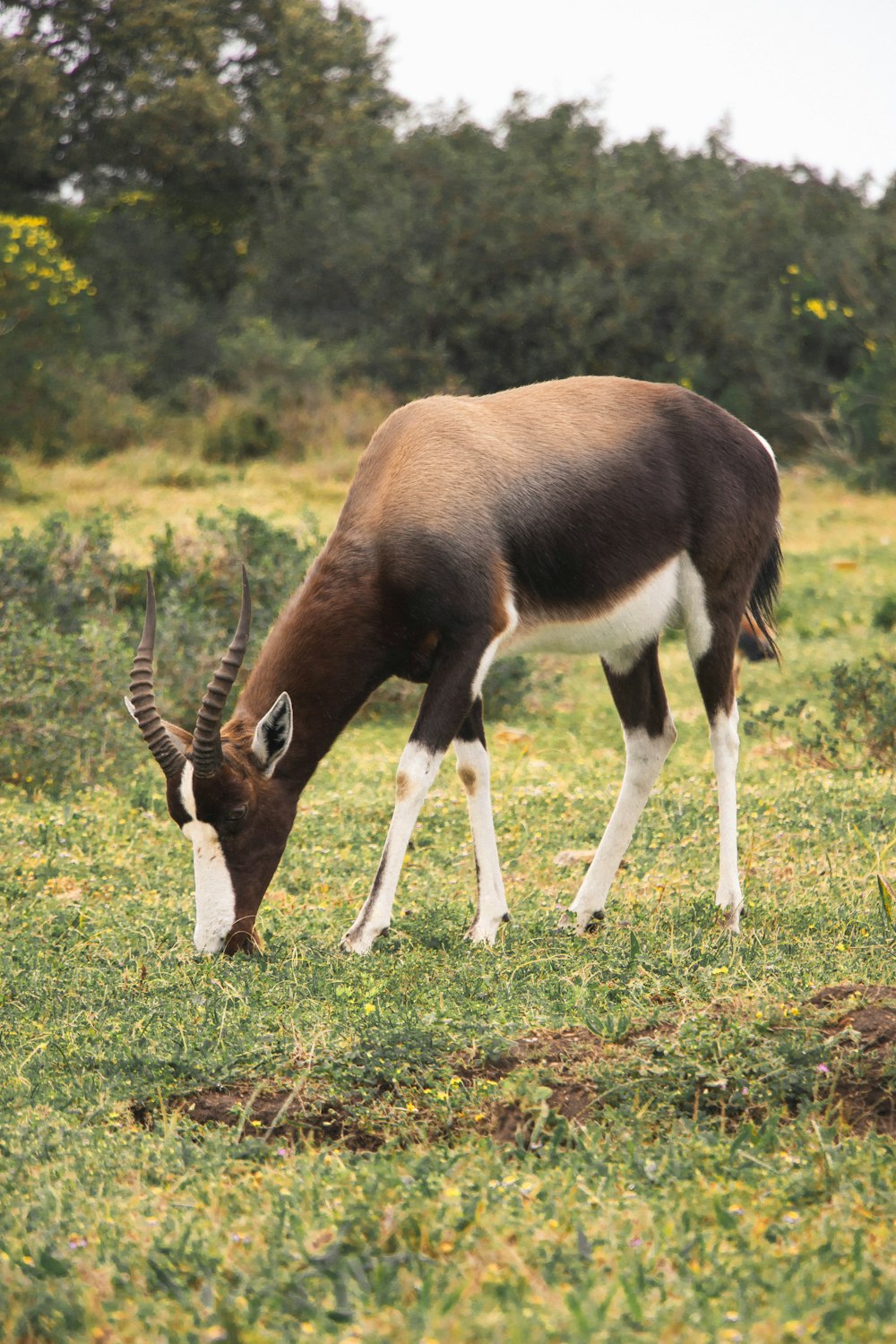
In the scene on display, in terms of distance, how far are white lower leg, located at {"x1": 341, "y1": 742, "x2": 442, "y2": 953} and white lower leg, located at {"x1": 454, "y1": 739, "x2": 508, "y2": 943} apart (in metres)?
0.46

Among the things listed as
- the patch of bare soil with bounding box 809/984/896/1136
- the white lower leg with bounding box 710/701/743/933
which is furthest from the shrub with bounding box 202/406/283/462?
the patch of bare soil with bounding box 809/984/896/1136

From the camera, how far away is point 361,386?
22234mm

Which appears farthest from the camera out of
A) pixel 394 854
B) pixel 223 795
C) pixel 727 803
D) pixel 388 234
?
pixel 388 234

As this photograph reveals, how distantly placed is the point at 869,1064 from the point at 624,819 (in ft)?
7.23

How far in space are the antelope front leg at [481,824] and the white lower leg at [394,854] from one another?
0.49 m

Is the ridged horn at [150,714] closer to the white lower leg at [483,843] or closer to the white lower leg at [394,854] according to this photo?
the white lower leg at [394,854]

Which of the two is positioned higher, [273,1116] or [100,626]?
[273,1116]

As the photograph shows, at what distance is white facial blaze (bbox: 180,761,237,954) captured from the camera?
4.93 meters

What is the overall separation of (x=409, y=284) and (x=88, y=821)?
1713 cm

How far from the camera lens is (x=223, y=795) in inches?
194

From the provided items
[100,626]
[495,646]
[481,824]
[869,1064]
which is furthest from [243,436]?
[869,1064]

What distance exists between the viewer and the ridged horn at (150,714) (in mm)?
4844

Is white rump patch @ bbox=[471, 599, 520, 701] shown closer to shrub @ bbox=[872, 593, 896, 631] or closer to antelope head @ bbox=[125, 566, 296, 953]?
antelope head @ bbox=[125, 566, 296, 953]

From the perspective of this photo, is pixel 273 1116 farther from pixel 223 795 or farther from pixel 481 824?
pixel 481 824
